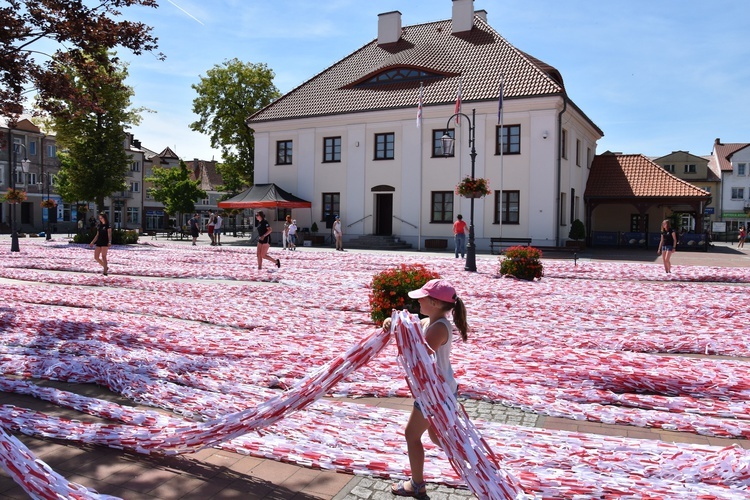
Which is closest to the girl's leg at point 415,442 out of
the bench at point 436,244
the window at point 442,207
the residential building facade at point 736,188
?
the bench at point 436,244

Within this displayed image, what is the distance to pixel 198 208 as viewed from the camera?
308 ft

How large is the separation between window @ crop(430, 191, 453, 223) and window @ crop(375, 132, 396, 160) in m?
4.14

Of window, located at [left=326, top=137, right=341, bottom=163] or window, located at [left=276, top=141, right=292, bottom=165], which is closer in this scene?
window, located at [left=326, top=137, right=341, bottom=163]

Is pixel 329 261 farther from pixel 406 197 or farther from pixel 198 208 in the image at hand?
pixel 198 208

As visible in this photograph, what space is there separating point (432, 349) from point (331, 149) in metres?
37.2

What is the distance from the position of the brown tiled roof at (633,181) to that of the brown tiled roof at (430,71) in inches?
275

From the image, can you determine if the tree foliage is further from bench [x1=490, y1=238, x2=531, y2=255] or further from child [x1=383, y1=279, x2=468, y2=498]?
bench [x1=490, y1=238, x2=531, y2=255]

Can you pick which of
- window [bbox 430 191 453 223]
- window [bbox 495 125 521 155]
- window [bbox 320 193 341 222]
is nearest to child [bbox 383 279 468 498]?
window [bbox 495 125 521 155]

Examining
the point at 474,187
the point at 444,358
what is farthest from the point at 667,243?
the point at 444,358

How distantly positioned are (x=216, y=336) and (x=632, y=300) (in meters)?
9.42

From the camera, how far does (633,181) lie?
130 feet

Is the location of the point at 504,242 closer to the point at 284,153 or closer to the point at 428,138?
the point at 428,138

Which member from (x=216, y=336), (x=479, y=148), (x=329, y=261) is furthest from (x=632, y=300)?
(x=479, y=148)

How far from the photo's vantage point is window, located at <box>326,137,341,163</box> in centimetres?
3975
